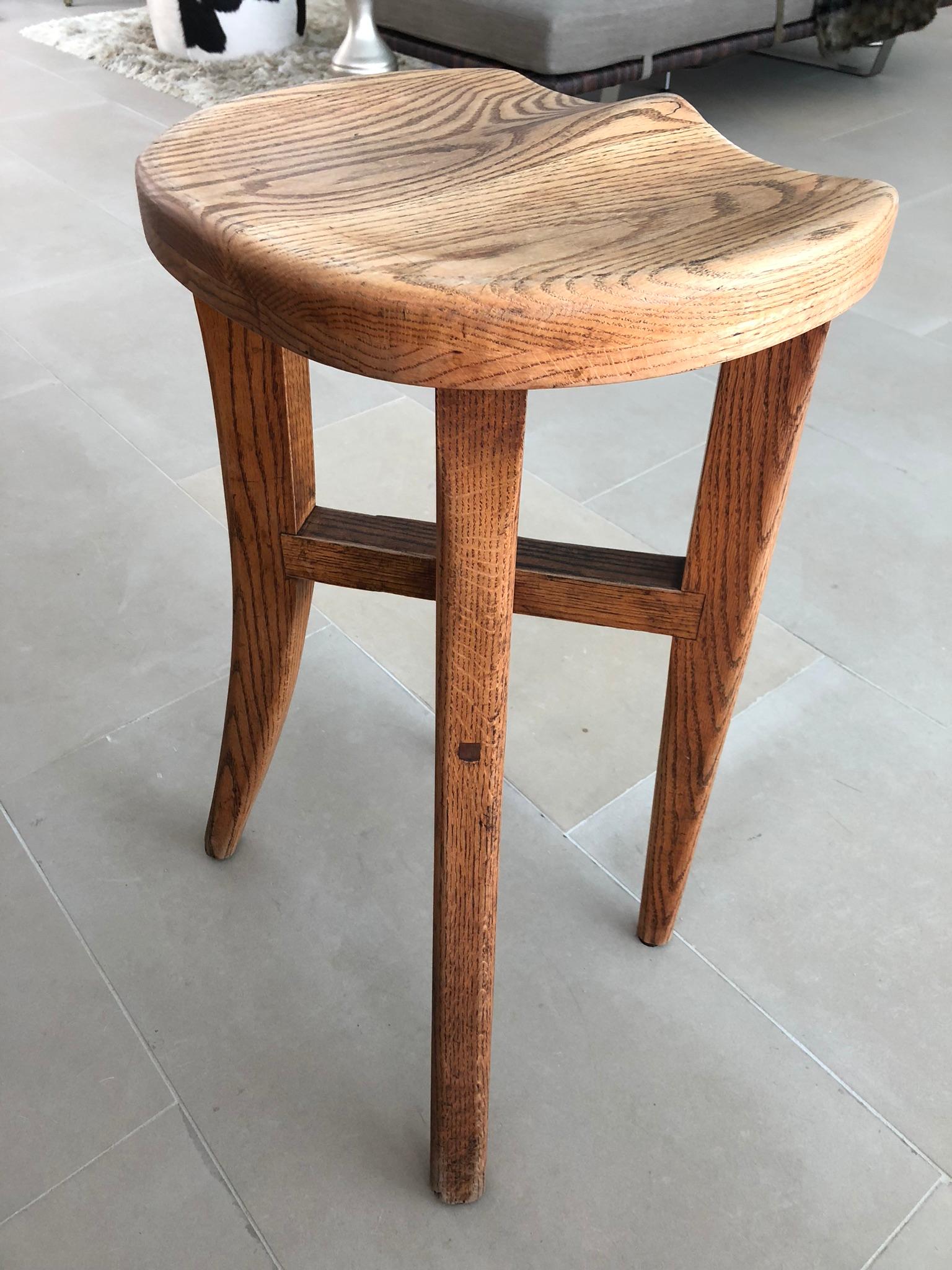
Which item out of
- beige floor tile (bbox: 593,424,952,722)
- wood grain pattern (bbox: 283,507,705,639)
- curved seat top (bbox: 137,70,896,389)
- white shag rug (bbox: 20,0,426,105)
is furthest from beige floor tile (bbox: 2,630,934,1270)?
white shag rug (bbox: 20,0,426,105)

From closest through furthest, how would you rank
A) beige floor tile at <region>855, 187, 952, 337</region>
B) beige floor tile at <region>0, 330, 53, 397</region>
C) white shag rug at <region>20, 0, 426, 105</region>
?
1. beige floor tile at <region>0, 330, 53, 397</region>
2. beige floor tile at <region>855, 187, 952, 337</region>
3. white shag rug at <region>20, 0, 426, 105</region>

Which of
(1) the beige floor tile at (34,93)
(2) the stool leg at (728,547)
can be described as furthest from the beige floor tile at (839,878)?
(1) the beige floor tile at (34,93)

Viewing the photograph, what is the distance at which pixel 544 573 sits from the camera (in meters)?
0.71

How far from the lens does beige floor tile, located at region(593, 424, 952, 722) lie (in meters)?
1.22

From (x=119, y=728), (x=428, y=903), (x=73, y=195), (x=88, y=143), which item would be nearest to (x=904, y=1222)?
(x=428, y=903)

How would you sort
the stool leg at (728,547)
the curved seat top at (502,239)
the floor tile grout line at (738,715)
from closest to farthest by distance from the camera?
the curved seat top at (502,239) → the stool leg at (728,547) → the floor tile grout line at (738,715)

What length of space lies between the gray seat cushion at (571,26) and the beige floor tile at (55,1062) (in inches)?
84.2

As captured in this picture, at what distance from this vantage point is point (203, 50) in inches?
123

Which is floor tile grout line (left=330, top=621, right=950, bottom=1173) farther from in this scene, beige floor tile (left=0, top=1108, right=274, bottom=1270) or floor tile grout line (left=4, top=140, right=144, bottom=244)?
floor tile grout line (left=4, top=140, right=144, bottom=244)

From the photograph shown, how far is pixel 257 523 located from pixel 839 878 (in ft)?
2.06

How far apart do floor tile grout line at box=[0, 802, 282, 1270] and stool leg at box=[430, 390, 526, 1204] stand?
13 cm

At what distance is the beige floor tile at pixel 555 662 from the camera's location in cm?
108

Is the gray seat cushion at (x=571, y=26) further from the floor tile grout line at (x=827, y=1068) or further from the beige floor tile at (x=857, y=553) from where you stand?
the floor tile grout line at (x=827, y=1068)

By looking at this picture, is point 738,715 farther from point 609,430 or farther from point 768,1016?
point 609,430
